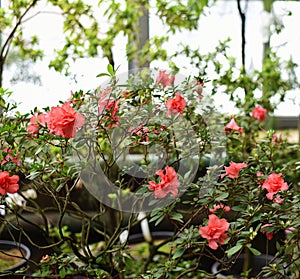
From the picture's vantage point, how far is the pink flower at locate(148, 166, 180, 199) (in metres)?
1.32

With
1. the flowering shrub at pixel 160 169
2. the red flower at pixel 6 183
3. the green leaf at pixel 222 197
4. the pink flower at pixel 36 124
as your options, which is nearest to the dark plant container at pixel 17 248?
the flowering shrub at pixel 160 169

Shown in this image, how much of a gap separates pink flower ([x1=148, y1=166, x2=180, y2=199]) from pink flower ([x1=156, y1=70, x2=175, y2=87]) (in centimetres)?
34

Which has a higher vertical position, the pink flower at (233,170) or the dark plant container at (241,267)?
the pink flower at (233,170)

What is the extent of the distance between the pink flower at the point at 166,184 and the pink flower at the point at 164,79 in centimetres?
34

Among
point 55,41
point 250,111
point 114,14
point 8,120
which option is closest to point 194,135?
point 8,120

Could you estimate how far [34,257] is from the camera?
1834mm

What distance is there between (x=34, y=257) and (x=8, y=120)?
0.59 meters

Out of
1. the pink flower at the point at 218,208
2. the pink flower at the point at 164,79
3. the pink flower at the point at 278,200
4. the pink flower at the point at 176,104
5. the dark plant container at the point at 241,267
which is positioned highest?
the pink flower at the point at 164,79

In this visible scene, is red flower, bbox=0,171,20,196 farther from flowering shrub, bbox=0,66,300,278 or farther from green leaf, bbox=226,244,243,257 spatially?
green leaf, bbox=226,244,243,257

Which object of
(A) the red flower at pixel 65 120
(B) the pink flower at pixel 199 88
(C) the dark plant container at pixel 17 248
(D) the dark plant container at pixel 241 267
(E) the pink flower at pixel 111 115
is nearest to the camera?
(A) the red flower at pixel 65 120

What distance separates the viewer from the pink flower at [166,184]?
Result: 4.34 feet

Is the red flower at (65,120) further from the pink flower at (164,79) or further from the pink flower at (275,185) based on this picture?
the pink flower at (275,185)

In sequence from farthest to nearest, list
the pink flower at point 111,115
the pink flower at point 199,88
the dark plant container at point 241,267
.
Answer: the dark plant container at point 241,267 < the pink flower at point 199,88 < the pink flower at point 111,115

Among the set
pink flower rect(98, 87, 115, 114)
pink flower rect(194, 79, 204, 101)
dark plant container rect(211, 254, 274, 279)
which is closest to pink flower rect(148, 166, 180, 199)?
pink flower rect(98, 87, 115, 114)
